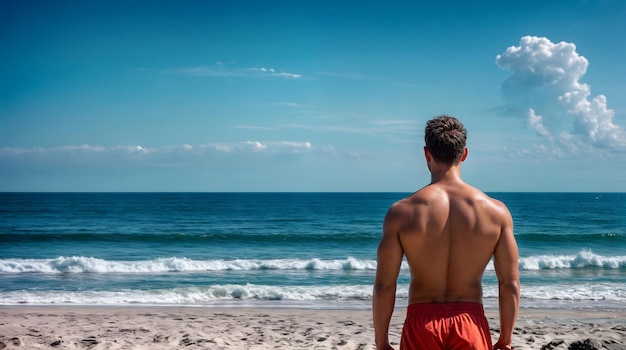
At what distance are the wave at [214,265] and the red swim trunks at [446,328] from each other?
51.2 feet

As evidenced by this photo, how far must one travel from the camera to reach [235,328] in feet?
29.7

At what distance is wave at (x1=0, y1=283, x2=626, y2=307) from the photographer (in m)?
12.3

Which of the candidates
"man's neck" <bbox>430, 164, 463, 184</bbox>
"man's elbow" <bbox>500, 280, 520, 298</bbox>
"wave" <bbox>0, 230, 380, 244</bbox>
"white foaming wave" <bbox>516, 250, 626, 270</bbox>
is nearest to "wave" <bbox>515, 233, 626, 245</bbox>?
"wave" <bbox>0, 230, 380, 244</bbox>

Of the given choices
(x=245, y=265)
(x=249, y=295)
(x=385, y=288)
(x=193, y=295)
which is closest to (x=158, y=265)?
(x=245, y=265)

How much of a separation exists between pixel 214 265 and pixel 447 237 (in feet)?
54.8

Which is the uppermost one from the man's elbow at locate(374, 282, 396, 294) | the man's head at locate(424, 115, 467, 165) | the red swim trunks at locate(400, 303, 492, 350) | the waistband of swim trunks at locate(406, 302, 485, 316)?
the man's head at locate(424, 115, 467, 165)

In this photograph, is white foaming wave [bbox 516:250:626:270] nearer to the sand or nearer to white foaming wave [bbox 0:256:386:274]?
white foaming wave [bbox 0:256:386:274]

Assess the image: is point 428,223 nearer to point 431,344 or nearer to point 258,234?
point 431,344

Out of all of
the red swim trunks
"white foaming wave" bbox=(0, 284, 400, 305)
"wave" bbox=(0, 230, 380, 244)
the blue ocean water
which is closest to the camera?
the red swim trunks

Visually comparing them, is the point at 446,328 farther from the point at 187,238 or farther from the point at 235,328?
the point at 187,238

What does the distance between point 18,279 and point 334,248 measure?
12999 millimetres

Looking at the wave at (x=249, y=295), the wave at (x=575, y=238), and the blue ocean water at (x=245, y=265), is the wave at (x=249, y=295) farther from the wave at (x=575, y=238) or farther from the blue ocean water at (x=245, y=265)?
the wave at (x=575, y=238)

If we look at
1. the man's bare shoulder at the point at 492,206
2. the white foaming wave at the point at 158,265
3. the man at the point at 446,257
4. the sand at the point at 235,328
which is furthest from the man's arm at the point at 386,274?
the white foaming wave at the point at 158,265

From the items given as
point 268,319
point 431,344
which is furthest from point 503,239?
point 268,319
